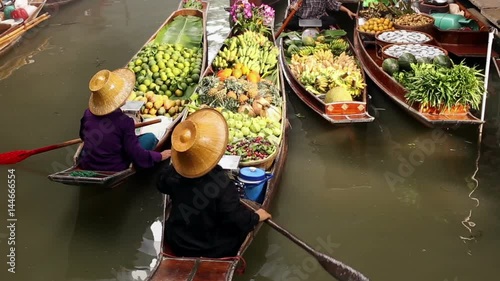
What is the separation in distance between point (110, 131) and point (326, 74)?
2.99 meters

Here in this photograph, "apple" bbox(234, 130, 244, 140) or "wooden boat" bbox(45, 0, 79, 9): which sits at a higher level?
"apple" bbox(234, 130, 244, 140)

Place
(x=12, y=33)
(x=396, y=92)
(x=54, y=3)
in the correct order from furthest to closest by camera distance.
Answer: (x=54, y=3) < (x=12, y=33) < (x=396, y=92)

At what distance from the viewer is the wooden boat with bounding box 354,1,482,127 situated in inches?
203

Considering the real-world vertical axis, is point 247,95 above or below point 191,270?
above

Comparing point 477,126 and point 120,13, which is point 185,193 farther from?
point 120,13

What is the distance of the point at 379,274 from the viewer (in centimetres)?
377

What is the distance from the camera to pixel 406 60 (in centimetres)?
611

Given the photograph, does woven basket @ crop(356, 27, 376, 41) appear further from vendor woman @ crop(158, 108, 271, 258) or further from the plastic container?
vendor woman @ crop(158, 108, 271, 258)

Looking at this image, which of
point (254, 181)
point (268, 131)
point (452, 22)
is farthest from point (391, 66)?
point (254, 181)

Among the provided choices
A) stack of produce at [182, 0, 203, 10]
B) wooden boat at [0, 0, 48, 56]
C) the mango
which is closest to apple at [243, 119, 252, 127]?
the mango

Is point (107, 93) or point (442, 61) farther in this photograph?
point (442, 61)

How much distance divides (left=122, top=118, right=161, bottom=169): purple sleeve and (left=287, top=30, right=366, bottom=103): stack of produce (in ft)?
7.63

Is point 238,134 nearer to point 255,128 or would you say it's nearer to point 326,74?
point 255,128

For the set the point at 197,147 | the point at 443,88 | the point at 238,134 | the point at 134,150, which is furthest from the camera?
the point at 443,88
